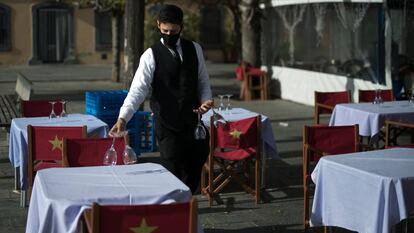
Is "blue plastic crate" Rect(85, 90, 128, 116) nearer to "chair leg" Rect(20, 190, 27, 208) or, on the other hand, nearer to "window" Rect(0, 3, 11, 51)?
"chair leg" Rect(20, 190, 27, 208)

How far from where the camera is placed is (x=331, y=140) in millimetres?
6406

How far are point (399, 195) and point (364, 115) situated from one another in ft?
14.1

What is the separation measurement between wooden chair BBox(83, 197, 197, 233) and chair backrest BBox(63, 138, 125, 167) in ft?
5.88

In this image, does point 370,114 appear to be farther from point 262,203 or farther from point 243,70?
point 243,70

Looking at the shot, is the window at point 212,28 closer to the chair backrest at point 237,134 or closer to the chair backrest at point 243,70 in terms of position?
the chair backrest at point 243,70

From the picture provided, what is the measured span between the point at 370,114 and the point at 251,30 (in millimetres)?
9357

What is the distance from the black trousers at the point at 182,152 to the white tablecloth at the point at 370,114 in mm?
3657

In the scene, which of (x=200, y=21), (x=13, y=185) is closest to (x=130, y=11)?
(x=13, y=185)

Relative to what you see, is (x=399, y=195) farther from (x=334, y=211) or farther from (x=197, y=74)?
(x=197, y=74)

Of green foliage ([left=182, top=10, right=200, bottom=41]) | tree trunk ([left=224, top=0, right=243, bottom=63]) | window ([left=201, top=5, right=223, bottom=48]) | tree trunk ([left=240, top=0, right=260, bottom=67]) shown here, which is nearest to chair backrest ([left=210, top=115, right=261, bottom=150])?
tree trunk ([left=240, top=0, right=260, bottom=67])

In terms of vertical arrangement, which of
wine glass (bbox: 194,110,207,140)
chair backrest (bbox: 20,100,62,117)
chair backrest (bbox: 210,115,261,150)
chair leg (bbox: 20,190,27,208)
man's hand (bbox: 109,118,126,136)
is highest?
man's hand (bbox: 109,118,126,136)

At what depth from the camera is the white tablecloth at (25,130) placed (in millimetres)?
7094

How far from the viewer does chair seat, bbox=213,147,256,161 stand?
7570 mm

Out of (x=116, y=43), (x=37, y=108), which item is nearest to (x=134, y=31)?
(x=37, y=108)
